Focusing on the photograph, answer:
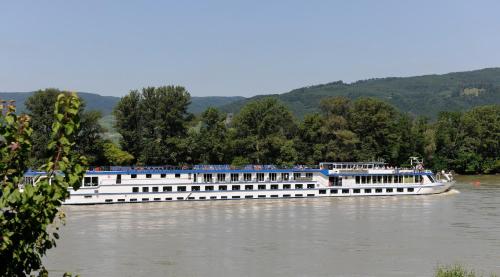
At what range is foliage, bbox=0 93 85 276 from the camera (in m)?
8.91

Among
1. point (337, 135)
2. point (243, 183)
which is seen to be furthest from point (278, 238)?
point (337, 135)

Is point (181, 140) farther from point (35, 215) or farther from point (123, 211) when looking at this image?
point (35, 215)

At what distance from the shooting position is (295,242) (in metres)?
41.2

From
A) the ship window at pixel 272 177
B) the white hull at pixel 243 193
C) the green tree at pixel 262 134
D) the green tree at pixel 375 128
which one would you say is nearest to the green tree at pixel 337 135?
the green tree at pixel 375 128

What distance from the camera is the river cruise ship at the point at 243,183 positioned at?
63.0 meters

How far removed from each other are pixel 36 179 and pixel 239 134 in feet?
253

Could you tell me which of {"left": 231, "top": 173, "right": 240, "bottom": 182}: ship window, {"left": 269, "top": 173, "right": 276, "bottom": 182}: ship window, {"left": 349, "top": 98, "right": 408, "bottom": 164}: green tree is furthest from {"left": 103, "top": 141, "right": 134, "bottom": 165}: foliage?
{"left": 349, "top": 98, "right": 408, "bottom": 164}: green tree

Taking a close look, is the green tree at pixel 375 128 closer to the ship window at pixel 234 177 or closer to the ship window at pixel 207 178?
the ship window at pixel 234 177

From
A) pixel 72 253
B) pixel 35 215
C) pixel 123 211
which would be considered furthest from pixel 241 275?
pixel 123 211

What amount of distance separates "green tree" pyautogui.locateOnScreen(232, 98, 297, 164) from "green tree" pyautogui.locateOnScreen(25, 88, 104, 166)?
17739mm

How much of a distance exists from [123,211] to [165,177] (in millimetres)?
8430

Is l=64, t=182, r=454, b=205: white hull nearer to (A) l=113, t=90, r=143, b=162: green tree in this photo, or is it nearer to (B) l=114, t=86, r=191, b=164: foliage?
(B) l=114, t=86, r=191, b=164: foliage

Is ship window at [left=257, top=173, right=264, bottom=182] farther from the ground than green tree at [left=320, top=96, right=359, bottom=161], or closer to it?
closer to it

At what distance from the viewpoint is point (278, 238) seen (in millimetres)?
42906
